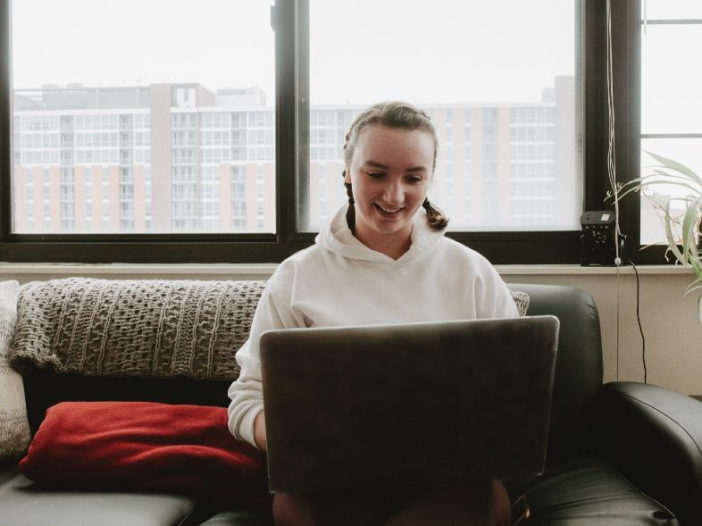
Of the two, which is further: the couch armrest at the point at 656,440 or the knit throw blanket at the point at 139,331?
the knit throw blanket at the point at 139,331

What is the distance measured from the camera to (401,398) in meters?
0.73

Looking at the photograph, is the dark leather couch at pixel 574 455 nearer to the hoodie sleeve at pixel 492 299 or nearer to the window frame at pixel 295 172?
the hoodie sleeve at pixel 492 299

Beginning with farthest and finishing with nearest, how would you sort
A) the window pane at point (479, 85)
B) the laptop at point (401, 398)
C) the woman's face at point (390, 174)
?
1. the window pane at point (479, 85)
2. the woman's face at point (390, 174)
3. the laptop at point (401, 398)

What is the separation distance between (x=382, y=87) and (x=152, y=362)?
1.18 m

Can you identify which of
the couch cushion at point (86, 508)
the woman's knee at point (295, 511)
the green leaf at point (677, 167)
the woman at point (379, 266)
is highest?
the green leaf at point (677, 167)

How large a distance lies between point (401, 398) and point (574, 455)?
0.90 m

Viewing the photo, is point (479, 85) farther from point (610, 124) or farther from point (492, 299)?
point (492, 299)

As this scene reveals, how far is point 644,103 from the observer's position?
1.92 meters

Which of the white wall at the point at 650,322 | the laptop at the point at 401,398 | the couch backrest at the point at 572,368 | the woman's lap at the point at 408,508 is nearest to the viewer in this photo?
the laptop at the point at 401,398

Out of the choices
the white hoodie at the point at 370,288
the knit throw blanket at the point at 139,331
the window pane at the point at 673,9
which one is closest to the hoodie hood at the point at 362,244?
the white hoodie at the point at 370,288

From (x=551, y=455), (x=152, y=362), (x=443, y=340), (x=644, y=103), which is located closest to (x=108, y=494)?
(x=152, y=362)

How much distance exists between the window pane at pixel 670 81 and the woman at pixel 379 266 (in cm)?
106

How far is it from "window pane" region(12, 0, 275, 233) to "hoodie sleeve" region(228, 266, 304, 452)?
889 millimetres

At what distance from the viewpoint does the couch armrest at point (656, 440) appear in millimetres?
1074
